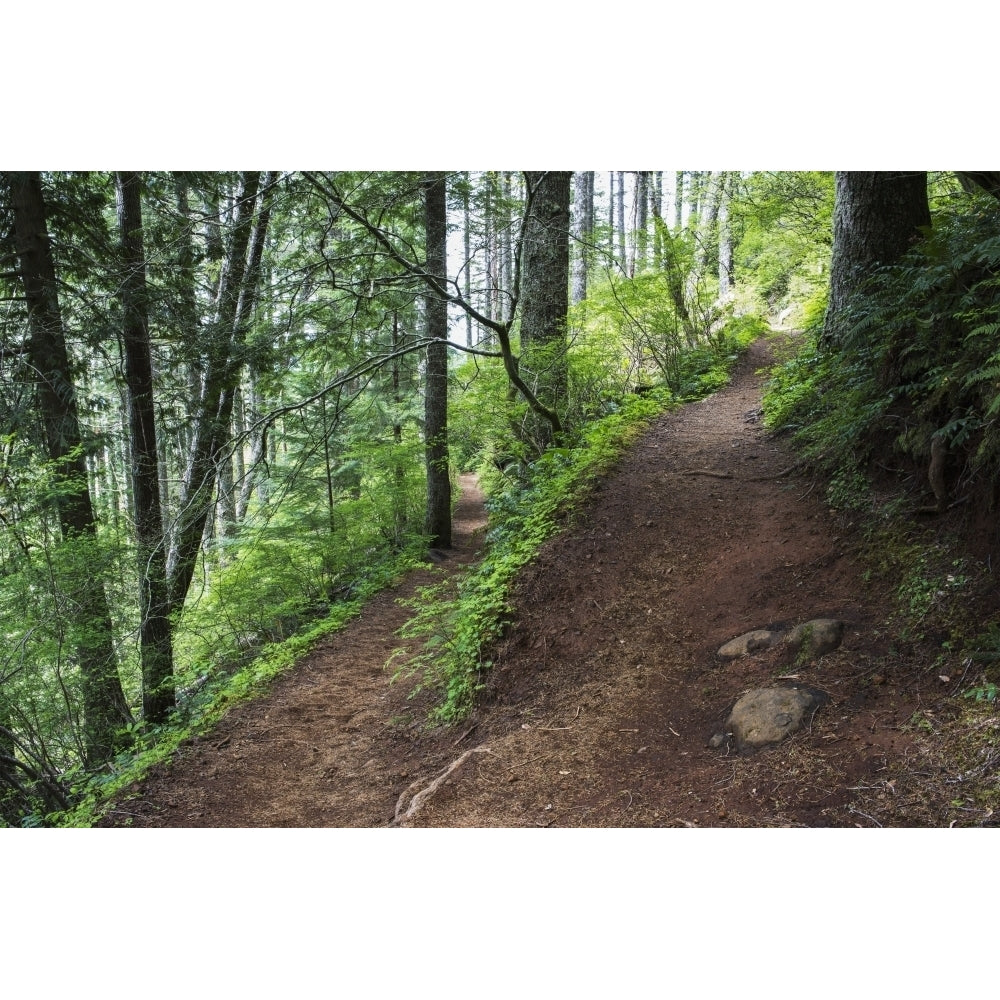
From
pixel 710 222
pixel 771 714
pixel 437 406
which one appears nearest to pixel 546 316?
pixel 437 406

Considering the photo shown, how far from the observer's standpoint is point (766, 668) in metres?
2.64

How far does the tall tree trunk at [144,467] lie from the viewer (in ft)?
13.8

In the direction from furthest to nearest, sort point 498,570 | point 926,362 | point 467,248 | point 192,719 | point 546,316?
point 546,316 < point 467,248 < point 192,719 < point 498,570 < point 926,362

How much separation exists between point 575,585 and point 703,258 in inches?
313

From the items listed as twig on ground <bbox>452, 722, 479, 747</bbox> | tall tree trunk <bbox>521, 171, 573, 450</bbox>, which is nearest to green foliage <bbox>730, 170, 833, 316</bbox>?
tall tree trunk <bbox>521, 171, 573, 450</bbox>

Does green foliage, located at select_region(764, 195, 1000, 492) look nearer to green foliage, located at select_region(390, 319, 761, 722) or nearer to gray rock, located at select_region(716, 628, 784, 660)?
gray rock, located at select_region(716, 628, 784, 660)

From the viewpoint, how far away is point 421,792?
2.75 meters

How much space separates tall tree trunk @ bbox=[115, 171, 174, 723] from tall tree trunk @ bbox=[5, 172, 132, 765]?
0.26 metres

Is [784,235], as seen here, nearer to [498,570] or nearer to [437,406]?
[437,406]

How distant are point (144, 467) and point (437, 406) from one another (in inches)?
129

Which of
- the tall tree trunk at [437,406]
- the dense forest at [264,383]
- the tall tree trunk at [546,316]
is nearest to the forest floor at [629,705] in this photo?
the dense forest at [264,383]

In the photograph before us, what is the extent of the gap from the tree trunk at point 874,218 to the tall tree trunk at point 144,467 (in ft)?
15.8

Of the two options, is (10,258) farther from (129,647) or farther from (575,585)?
(575,585)

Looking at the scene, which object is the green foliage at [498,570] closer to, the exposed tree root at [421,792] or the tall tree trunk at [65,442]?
the exposed tree root at [421,792]
